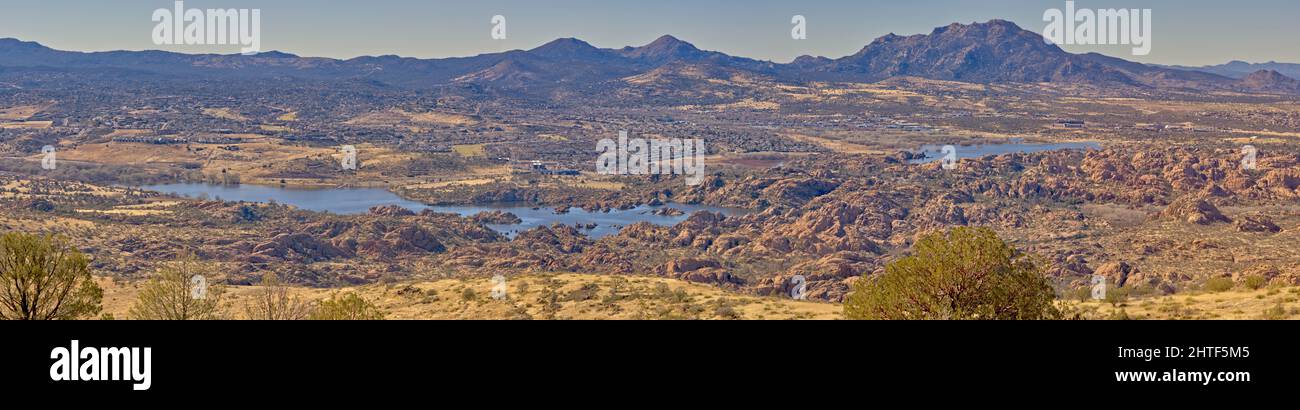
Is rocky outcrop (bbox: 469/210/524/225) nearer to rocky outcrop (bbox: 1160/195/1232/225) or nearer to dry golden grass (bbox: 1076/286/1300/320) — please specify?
rocky outcrop (bbox: 1160/195/1232/225)

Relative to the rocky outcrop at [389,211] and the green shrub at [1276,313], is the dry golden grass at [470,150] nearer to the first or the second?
the rocky outcrop at [389,211]

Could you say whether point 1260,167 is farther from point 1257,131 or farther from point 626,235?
point 1257,131

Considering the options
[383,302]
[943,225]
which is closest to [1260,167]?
[943,225]

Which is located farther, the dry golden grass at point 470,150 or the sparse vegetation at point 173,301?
the dry golden grass at point 470,150

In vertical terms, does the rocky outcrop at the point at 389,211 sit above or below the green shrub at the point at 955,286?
below

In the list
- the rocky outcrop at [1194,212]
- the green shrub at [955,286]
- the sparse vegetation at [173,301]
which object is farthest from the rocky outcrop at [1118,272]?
the sparse vegetation at [173,301]

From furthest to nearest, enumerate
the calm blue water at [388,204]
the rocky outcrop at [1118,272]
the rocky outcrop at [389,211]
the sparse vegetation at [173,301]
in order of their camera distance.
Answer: the calm blue water at [388,204] < the rocky outcrop at [389,211] < the rocky outcrop at [1118,272] < the sparse vegetation at [173,301]

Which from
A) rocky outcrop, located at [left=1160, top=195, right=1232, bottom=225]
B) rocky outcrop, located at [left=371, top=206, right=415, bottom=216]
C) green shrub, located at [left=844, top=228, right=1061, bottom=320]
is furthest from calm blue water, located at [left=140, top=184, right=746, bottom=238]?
green shrub, located at [left=844, top=228, right=1061, bottom=320]
